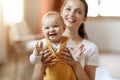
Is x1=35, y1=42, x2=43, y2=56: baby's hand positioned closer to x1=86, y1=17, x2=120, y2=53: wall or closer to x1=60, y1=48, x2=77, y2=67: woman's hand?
x1=60, y1=48, x2=77, y2=67: woman's hand

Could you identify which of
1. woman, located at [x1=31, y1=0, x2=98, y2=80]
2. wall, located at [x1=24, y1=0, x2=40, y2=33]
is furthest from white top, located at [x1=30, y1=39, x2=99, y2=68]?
wall, located at [x1=24, y1=0, x2=40, y2=33]

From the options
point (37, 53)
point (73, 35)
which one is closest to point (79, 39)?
point (73, 35)

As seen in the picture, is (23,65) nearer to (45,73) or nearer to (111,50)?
(45,73)

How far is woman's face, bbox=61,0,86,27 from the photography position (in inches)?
20.5

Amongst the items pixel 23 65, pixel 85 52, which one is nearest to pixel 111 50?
pixel 85 52

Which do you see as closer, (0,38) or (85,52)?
(85,52)

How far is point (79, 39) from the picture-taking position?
1.75ft

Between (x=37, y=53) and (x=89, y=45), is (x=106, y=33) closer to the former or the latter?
(x=89, y=45)

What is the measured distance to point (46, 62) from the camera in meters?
0.49

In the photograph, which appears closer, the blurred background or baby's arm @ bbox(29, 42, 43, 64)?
baby's arm @ bbox(29, 42, 43, 64)

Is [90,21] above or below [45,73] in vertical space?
above

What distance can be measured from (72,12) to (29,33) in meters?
0.14

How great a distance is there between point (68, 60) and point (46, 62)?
0.17 ft

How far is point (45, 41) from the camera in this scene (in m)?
0.49
